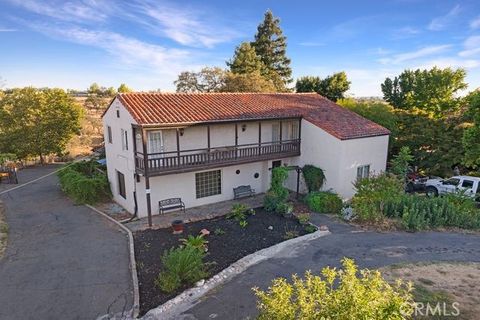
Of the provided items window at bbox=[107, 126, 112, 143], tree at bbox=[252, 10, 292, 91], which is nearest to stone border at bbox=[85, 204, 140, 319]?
window at bbox=[107, 126, 112, 143]

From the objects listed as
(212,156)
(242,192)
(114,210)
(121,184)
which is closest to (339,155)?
(242,192)

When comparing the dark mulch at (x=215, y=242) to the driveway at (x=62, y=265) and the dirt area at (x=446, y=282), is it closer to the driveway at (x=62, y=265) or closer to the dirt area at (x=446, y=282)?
the driveway at (x=62, y=265)

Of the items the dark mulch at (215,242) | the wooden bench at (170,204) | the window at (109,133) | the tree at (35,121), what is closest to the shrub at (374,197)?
the dark mulch at (215,242)

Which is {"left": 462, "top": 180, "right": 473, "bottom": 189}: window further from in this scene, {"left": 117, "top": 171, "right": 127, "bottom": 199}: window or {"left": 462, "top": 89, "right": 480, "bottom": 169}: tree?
{"left": 117, "top": 171, "right": 127, "bottom": 199}: window

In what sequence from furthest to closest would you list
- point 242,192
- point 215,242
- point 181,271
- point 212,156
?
point 242,192 < point 212,156 < point 215,242 < point 181,271

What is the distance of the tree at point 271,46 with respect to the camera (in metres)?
51.5

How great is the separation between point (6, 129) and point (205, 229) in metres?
25.7

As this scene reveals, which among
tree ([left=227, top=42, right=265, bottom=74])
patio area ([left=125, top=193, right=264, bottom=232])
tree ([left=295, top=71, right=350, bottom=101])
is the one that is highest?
tree ([left=227, top=42, right=265, bottom=74])

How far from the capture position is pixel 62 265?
1192cm

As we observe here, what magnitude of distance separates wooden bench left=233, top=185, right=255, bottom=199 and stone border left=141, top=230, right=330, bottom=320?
648cm

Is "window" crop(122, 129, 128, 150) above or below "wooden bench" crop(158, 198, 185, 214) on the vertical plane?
above

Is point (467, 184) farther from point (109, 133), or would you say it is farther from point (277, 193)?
point (109, 133)

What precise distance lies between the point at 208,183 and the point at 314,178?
21.4 feet

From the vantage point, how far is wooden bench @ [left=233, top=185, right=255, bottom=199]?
19.8 meters
